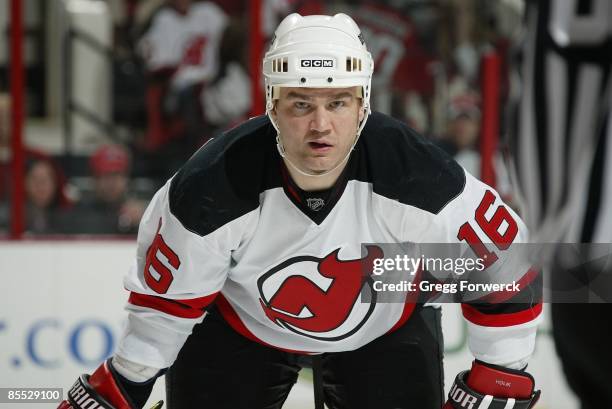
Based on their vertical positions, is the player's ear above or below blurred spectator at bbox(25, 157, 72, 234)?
above

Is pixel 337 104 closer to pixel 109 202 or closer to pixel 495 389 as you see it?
pixel 495 389

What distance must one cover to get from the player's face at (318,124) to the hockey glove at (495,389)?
478 millimetres

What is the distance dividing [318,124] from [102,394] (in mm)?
612

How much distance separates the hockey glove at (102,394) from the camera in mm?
1561

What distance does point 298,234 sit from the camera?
1521mm

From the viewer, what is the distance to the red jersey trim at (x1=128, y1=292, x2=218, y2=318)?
156 cm

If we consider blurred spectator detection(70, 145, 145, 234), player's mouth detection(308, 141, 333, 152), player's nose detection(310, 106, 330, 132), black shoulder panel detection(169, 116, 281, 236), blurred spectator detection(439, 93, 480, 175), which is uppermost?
player's nose detection(310, 106, 330, 132)

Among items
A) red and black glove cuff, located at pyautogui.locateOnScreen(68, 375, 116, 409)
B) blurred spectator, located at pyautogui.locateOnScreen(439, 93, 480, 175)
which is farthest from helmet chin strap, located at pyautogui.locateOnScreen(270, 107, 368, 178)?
blurred spectator, located at pyautogui.locateOnScreen(439, 93, 480, 175)

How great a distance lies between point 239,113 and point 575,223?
97.5 inches

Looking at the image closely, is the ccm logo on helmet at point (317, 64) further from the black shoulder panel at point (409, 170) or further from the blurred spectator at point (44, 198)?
the blurred spectator at point (44, 198)

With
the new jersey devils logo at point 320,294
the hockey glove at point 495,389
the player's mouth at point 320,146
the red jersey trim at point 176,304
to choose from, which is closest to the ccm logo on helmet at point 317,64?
the player's mouth at point 320,146

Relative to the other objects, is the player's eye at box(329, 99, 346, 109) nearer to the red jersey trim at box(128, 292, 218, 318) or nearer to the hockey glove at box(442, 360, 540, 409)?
the red jersey trim at box(128, 292, 218, 318)

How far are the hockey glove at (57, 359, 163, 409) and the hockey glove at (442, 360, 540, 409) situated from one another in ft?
1.79

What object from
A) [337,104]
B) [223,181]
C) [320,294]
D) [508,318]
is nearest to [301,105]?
[337,104]
